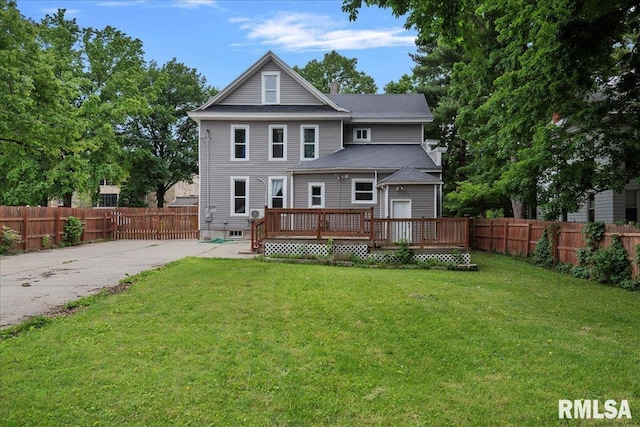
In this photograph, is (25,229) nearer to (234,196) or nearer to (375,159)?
(234,196)

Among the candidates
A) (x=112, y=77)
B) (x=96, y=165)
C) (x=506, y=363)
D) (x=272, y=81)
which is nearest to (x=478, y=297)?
(x=506, y=363)

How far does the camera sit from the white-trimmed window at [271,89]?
71.7ft

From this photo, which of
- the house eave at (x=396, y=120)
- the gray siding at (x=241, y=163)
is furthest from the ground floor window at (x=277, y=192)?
the house eave at (x=396, y=120)

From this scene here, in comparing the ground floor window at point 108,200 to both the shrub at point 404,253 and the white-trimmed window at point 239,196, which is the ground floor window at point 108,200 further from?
the shrub at point 404,253

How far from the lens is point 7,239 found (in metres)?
15.9

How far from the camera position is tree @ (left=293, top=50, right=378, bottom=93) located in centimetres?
4362

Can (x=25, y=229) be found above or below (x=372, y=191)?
below

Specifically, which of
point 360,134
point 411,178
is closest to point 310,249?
point 411,178

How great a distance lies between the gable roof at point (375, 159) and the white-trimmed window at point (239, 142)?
A: 3368mm

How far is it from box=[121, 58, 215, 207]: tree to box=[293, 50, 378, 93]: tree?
10947 millimetres

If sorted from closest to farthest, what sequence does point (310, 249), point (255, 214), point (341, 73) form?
point (310, 249) < point (255, 214) < point (341, 73)

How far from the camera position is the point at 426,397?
3.81 metres

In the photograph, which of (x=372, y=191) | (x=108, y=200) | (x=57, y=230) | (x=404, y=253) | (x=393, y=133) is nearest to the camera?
(x=404, y=253)

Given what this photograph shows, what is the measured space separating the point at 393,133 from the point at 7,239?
17.7 metres
